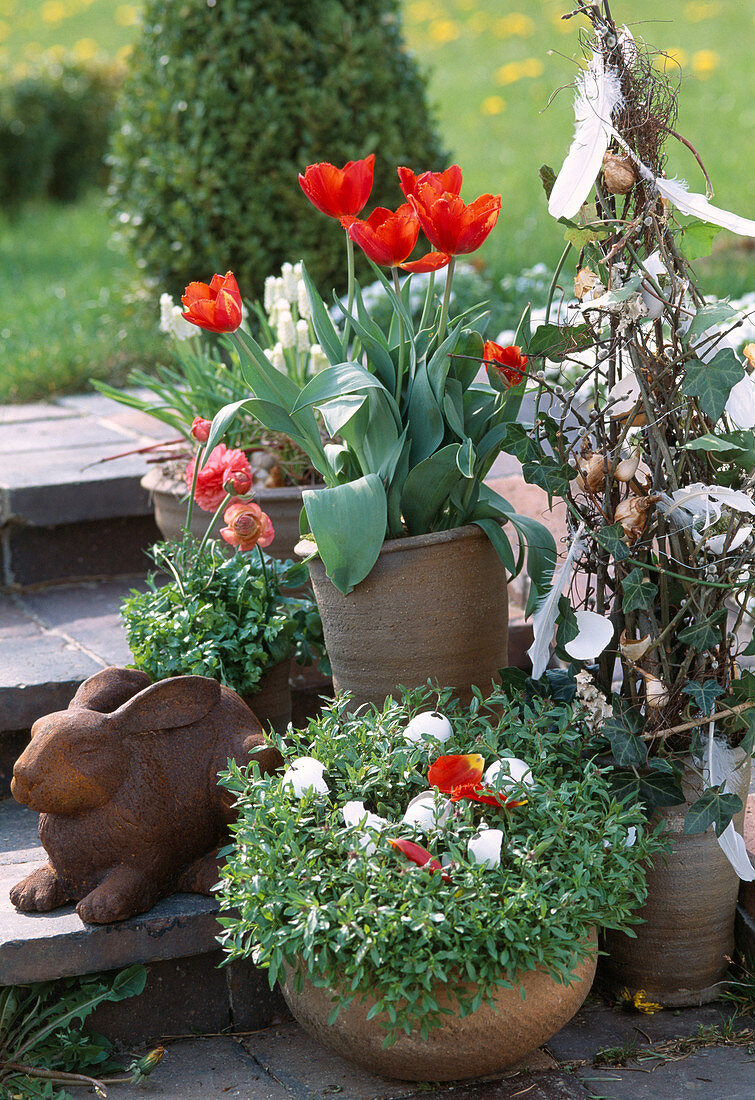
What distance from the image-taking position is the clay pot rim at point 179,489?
256cm

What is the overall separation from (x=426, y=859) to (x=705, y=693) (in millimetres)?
521

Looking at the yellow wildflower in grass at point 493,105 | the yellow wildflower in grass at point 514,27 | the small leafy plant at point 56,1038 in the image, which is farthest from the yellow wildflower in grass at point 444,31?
the small leafy plant at point 56,1038

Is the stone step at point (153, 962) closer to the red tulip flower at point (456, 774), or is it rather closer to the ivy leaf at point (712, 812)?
the red tulip flower at point (456, 774)

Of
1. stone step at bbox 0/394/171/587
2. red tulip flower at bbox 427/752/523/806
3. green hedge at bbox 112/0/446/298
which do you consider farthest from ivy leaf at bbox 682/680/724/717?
green hedge at bbox 112/0/446/298

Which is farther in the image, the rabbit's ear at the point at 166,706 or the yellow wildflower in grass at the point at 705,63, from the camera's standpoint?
the yellow wildflower in grass at the point at 705,63

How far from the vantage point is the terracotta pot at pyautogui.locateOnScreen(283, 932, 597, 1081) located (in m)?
1.63

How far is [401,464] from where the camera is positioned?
2.01m

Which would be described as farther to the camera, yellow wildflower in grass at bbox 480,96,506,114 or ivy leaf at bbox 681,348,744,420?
yellow wildflower in grass at bbox 480,96,506,114

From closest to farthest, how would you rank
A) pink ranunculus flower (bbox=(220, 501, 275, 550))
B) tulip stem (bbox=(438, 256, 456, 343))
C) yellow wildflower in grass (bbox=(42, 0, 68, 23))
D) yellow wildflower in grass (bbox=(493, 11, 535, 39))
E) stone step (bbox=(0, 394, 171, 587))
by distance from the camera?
tulip stem (bbox=(438, 256, 456, 343)), pink ranunculus flower (bbox=(220, 501, 275, 550)), stone step (bbox=(0, 394, 171, 587)), yellow wildflower in grass (bbox=(493, 11, 535, 39)), yellow wildflower in grass (bbox=(42, 0, 68, 23))

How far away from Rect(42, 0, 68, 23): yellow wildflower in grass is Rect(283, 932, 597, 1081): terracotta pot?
53.6ft

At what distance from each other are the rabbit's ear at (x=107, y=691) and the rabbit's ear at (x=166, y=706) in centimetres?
7

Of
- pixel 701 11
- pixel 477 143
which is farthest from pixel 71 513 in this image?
pixel 701 11

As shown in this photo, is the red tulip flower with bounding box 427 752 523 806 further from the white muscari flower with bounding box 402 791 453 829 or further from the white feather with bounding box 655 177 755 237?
the white feather with bounding box 655 177 755 237

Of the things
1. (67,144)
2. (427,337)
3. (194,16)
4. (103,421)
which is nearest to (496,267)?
(194,16)
